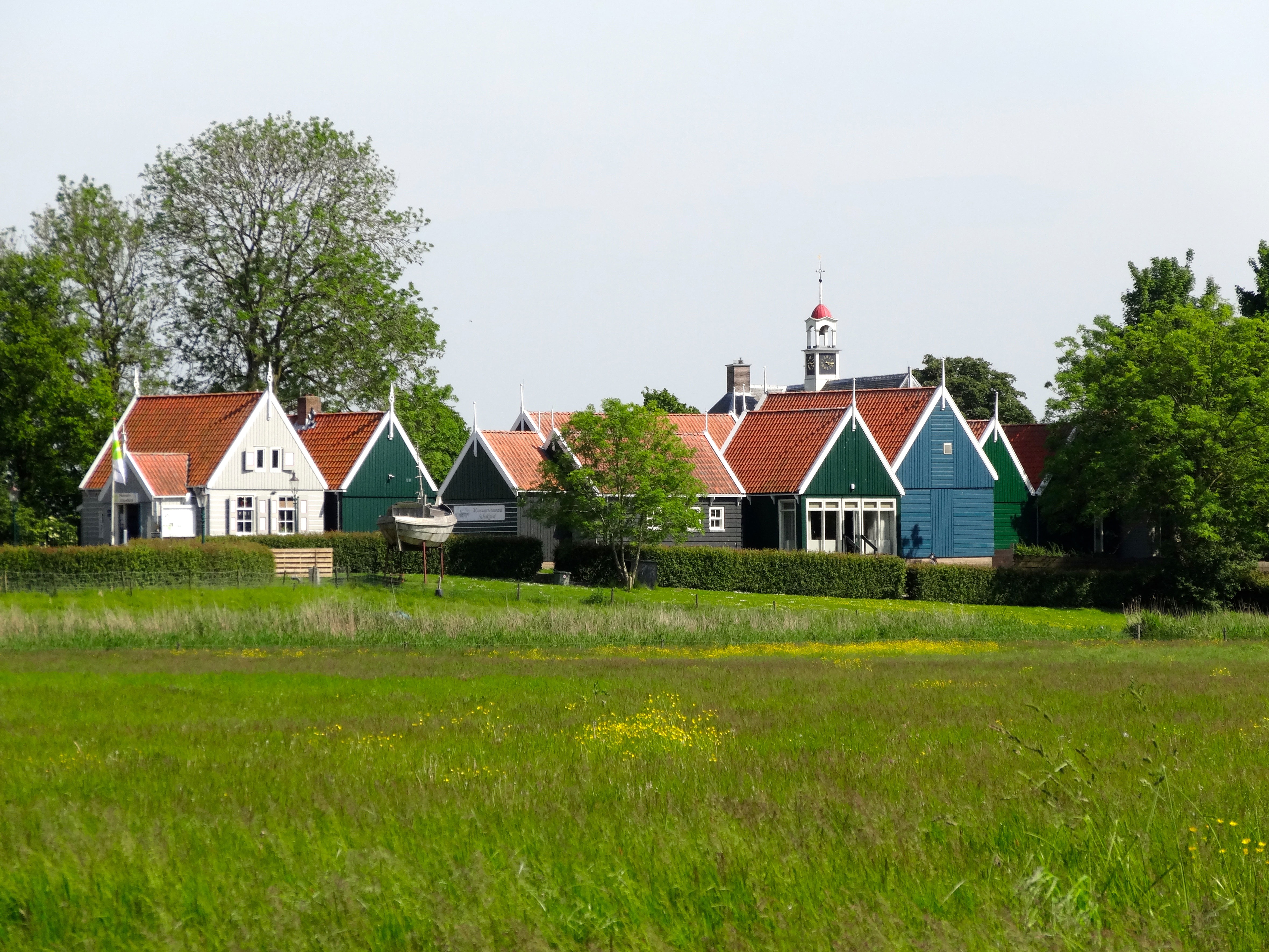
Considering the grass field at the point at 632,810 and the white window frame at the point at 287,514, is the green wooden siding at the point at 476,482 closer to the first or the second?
the white window frame at the point at 287,514

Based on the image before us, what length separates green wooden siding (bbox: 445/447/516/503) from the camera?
59.8 metres

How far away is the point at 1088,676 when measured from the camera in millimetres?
24531

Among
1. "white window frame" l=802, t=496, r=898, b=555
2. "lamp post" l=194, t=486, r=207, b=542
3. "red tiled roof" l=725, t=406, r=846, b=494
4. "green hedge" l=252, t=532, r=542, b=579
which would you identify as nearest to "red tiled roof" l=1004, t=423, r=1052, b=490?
"white window frame" l=802, t=496, r=898, b=555

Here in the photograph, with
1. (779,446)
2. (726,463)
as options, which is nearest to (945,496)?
(779,446)

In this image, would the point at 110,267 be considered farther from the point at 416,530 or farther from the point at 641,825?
the point at 641,825

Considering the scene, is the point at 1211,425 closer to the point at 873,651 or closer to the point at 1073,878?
the point at 873,651

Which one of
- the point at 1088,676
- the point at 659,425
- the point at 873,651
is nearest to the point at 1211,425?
the point at 659,425

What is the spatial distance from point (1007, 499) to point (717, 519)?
16.0 metres

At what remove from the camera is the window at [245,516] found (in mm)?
59125

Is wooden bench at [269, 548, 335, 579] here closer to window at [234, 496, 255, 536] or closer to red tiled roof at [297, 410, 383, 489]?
window at [234, 496, 255, 536]

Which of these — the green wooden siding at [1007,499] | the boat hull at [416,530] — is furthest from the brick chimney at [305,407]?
the green wooden siding at [1007,499]

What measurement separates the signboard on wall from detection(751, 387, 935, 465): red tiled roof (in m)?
9.96

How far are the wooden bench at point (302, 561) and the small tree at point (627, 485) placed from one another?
8552mm

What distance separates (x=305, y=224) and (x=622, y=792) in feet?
193
